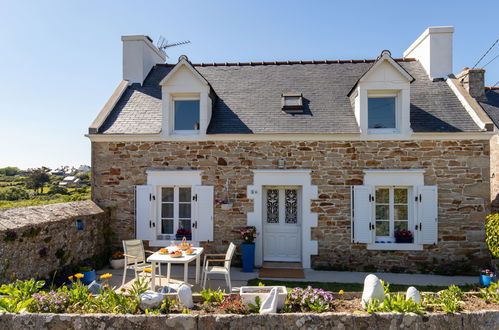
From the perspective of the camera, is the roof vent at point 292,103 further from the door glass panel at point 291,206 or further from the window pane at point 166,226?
the window pane at point 166,226

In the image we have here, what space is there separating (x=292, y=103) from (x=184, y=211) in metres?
4.57

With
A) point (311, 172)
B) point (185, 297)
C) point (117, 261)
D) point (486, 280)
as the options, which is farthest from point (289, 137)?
point (117, 261)

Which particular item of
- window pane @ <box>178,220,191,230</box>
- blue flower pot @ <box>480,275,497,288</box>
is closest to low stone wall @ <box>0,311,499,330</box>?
blue flower pot @ <box>480,275,497,288</box>

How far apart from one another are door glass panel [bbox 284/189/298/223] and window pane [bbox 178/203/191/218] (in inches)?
113

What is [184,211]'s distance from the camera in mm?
8703

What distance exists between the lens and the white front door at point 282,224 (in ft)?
28.4

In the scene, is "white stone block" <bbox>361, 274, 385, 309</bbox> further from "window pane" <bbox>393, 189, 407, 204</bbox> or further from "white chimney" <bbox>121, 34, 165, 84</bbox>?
"white chimney" <bbox>121, 34, 165, 84</bbox>

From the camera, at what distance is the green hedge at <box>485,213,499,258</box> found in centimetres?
683

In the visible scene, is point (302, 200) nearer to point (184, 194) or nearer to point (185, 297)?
point (184, 194)

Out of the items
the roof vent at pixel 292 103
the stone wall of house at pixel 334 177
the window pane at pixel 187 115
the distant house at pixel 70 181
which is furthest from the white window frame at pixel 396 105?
the distant house at pixel 70 181

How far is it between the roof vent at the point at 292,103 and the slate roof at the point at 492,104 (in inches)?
290

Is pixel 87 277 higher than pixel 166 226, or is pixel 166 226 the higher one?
pixel 166 226

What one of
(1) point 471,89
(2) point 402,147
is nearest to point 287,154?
(2) point 402,147

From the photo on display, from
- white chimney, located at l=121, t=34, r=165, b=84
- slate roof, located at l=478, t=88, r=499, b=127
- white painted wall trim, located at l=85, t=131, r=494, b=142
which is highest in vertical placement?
white chimney, located at l=121, t=34, r=165, b=84
